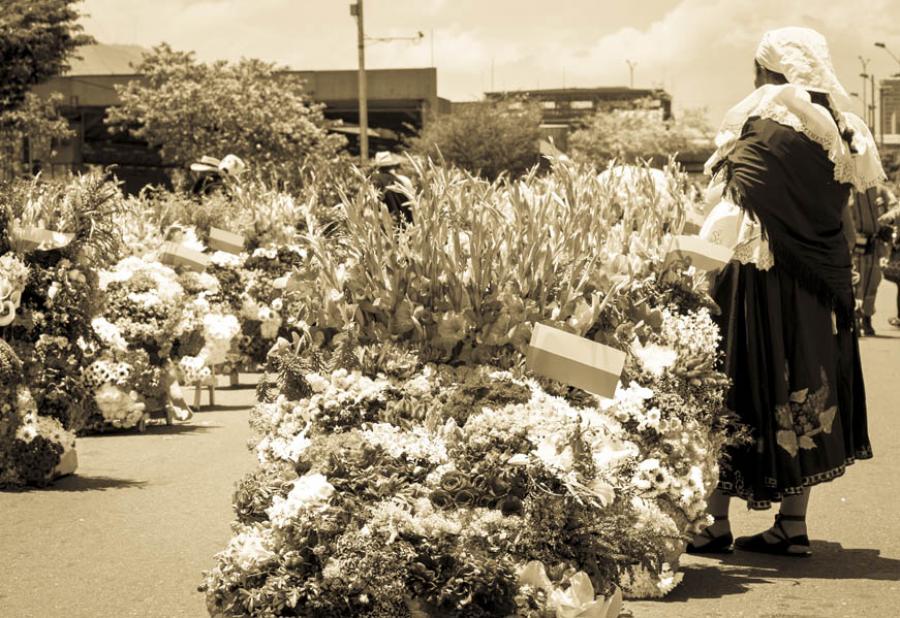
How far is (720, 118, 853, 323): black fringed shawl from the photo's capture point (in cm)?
691

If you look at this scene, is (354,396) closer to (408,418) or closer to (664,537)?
(408,418)

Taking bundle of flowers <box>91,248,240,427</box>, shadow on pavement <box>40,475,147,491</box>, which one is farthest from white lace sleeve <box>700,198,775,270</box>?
bundle of flowers <box>91,248,240,427</box>

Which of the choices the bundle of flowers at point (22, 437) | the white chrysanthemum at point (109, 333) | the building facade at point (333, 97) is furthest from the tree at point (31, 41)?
the building facade at point (333, 97)

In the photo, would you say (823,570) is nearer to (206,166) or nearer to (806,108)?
(806,108)

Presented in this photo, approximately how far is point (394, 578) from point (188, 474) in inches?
209

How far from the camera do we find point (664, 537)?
5609 mm

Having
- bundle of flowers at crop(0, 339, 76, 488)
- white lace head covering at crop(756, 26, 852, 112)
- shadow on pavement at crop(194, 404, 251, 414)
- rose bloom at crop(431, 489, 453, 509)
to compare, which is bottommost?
shadow on pavement at crop(194, 404, 251, 414)

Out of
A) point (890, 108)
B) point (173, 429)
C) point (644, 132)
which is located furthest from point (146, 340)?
point (890, 108)

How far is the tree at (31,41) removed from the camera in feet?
108

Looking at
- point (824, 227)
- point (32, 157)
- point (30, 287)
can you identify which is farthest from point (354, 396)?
point (32, 157)

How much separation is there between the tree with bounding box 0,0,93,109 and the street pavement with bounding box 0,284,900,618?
23793mm

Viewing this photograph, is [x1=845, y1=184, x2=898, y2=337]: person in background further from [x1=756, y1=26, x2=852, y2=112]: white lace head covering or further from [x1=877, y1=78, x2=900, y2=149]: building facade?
[x1=877, y1=78, x2=900, y2=149]: building facade

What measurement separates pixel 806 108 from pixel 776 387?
1243mm

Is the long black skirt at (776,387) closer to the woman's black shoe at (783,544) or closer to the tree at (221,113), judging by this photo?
the woman's black shoe at (783,544)
